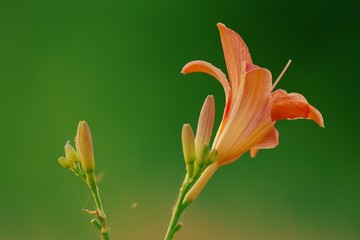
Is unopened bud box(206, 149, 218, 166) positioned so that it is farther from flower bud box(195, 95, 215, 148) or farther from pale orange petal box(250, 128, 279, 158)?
pale orange petal box(250, 128, 279, 158)

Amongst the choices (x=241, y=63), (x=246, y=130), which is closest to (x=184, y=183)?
(x=246, y=130)

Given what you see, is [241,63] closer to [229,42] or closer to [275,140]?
[229,42]

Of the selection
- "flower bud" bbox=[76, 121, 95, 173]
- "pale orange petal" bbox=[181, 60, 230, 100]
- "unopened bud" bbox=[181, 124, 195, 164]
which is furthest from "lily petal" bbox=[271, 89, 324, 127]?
"flower bud" bbox=[76, 121, 95, 173]

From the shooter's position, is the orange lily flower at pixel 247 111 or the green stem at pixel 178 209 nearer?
the green stem at pixel 178 209

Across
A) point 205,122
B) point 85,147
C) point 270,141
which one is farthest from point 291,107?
point 85,147

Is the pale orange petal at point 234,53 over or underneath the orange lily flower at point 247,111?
over

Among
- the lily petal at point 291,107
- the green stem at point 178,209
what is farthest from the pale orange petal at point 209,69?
the green stem at point 178,209

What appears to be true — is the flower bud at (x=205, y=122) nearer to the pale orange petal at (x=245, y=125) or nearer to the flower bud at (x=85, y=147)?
the pale orange petal at (x=245, y=125)
